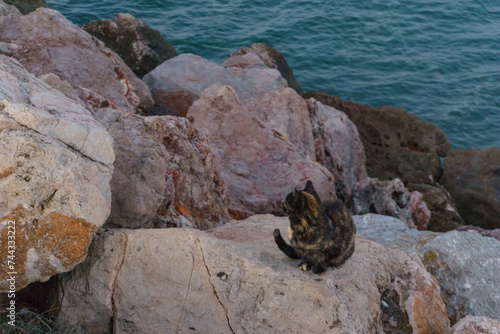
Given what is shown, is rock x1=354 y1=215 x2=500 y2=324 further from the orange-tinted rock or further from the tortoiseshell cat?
the orange-tinted rock

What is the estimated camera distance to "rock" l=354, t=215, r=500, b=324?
552cm

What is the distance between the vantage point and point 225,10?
2027cm

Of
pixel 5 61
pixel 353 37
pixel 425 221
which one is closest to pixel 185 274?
pixel 5 61

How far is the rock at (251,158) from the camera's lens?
7.62 meters

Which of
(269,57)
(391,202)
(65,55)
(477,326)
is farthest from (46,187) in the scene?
(269,57)

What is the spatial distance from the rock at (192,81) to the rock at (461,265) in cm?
530

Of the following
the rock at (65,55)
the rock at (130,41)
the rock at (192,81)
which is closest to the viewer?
the rock at (65,55)

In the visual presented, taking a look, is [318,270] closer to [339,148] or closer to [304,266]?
[304,266]

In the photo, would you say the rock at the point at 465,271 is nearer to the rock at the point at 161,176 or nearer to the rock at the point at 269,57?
the rock at the point at 161,176

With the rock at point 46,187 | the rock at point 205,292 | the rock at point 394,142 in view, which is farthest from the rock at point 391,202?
the rock at point 46,187

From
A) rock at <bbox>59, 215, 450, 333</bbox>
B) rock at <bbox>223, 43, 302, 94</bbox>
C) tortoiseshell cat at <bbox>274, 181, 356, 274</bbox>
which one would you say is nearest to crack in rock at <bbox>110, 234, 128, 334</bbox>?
rock at <bbox>59, 215, 450, 333</bbox>

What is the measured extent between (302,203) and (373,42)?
16426 millimetres

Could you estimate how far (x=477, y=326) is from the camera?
4.39 meters

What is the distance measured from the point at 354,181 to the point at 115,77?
5.23 meters
